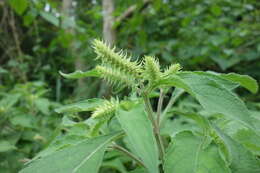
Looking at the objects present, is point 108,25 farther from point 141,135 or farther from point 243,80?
point 141,135

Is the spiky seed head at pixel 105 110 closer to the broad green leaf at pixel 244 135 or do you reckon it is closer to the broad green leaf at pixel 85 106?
the broad green leaf at pixel 85 106

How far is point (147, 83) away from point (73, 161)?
349mm

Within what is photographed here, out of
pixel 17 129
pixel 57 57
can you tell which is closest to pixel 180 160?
pixel 17 129

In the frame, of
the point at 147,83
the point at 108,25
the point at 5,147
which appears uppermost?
the point at 108,25

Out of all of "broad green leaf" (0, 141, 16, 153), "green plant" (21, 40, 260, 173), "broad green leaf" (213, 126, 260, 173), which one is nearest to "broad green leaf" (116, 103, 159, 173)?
"green plant" (21, 40, 260, 173)

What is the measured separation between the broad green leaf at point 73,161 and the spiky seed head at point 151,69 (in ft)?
0.50

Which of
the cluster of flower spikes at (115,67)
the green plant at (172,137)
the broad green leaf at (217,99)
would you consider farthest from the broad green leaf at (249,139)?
the cluster of flower spikes at (115,67)

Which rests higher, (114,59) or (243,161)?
(114,59)

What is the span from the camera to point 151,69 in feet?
1.69

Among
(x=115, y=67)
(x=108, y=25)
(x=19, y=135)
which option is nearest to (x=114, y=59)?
(x=115, y=67)

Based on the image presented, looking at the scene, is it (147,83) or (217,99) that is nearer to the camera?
(217,99)

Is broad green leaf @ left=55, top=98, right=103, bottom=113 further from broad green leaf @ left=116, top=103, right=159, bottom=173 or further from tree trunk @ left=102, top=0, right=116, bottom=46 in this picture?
tree trunk @ left=102, top=0, right=116, bottom=46

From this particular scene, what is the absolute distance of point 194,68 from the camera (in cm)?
232

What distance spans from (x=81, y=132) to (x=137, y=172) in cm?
19
